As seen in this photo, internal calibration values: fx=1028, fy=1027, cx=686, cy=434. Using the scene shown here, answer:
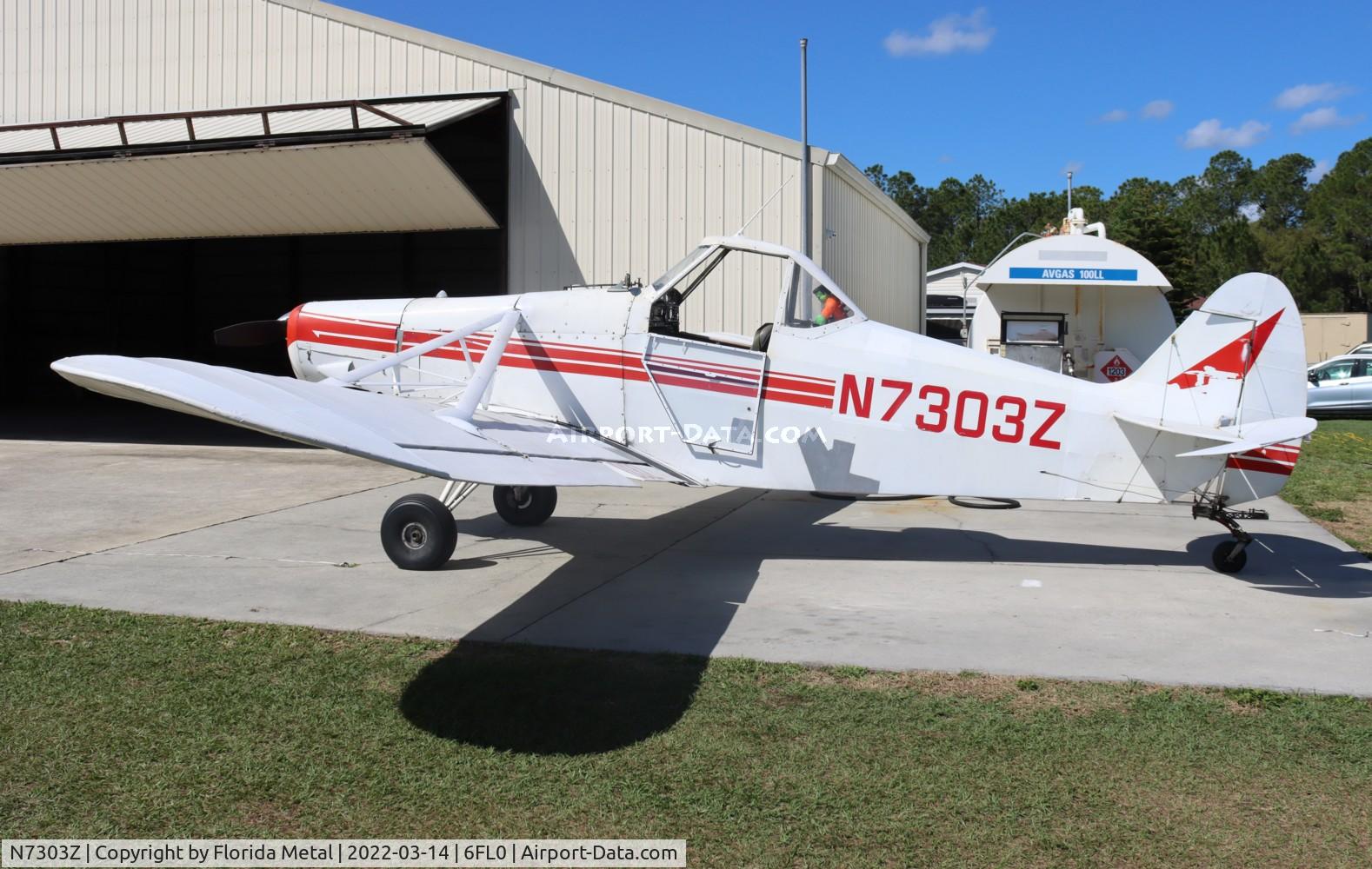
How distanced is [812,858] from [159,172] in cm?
1570

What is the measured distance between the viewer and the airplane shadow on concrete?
4.81 metres

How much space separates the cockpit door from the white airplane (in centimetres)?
1

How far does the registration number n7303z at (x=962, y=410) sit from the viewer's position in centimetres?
755

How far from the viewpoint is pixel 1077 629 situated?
21.1ft

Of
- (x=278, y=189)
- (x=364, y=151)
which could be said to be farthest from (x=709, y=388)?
(x=278, y=189)

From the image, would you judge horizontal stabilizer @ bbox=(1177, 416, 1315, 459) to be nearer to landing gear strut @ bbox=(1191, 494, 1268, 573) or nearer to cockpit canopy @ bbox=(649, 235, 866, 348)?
landing gear strut @ bbox=(1191, 494, 1268, 573)

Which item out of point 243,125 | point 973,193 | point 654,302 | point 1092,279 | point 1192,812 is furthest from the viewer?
point 973,193

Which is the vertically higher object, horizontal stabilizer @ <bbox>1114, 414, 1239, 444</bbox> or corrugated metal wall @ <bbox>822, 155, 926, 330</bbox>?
corrugated metal wall @ <bbox>822, 155, 926, 330</bbox>

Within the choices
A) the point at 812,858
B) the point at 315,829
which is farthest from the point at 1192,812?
the point at 315,829

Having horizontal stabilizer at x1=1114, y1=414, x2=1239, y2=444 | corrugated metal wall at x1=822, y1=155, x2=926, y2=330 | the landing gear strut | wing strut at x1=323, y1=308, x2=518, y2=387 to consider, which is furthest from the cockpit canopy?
corrugated metal wall at x1=822, y1=155, x2=926, y2=330

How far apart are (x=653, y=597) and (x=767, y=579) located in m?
1.06

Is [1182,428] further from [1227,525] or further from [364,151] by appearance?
[364,151]

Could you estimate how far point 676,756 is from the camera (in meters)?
4.41

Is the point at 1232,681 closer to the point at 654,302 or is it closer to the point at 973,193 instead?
the point at 654,302
